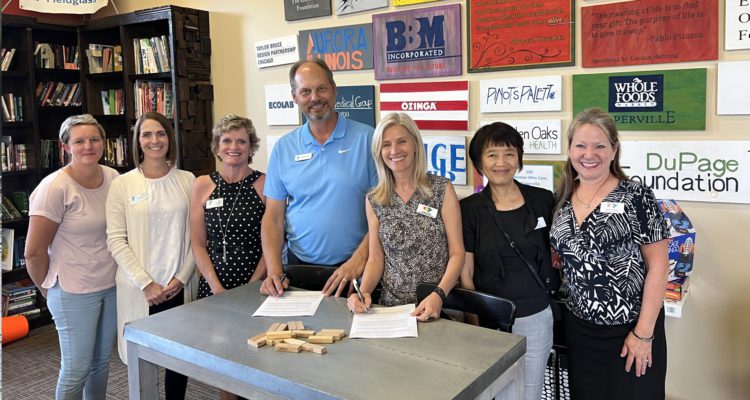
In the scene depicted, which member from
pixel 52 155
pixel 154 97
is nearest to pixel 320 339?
pixel 154 97

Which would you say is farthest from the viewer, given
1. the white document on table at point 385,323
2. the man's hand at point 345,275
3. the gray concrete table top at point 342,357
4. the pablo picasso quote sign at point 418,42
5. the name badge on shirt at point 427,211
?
the pablo picasso quote sign at point 418,42

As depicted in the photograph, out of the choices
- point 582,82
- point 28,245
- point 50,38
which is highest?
point 50,38

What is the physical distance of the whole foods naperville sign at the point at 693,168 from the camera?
2.49m

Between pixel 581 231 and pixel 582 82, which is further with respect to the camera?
pixel 582 82

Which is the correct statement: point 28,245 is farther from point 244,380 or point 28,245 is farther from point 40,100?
point 40,100

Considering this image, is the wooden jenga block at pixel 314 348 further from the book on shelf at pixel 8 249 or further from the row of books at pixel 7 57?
the row of books at pixel 7 57

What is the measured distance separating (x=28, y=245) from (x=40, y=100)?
2.62m

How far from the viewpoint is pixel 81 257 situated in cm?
258

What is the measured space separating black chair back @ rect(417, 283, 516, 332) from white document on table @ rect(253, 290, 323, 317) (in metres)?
0.39

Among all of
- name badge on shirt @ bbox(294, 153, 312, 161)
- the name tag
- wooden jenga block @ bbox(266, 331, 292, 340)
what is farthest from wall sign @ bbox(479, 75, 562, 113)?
wooden jenga block @ bbox(266, 331, 292, 340)

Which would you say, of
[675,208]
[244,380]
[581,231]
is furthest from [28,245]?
[675,208]

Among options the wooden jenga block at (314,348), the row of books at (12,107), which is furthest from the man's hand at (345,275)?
the row of books at (12,107)

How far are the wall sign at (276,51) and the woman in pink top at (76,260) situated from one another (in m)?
1.56

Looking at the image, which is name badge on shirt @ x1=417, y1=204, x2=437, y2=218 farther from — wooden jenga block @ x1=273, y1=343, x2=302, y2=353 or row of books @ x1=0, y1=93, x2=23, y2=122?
row of books @ x1=0, y1=93, x2=23, y2=122
